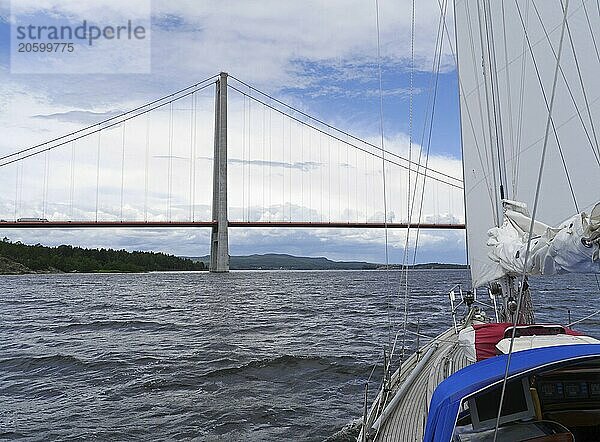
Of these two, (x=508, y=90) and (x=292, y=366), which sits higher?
(x=508, y=90)

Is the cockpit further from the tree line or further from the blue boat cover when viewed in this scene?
the tree line

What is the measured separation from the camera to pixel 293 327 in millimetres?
17922

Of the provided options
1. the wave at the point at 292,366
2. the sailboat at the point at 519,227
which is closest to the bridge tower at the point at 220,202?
the wave at the point at 292,366

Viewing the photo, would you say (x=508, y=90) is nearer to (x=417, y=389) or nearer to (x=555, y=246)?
(x=417, y=389)

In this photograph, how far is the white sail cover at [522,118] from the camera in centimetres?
460

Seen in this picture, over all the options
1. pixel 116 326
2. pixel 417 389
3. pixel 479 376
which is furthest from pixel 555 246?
pixel 116 326

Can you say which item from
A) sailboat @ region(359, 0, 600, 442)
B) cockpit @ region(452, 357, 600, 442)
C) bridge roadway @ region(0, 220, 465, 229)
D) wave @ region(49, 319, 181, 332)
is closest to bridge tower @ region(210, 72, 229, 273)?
bridge roadway @ region(0, 220, 465, 229)

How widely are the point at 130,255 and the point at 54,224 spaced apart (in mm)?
40162

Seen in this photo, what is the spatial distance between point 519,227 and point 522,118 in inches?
60.7

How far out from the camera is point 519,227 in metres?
4.41

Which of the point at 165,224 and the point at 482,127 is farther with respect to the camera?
the point at 165,224

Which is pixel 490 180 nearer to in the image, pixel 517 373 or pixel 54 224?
pixel 517 373

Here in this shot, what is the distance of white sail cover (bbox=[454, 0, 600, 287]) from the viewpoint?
4598 mm

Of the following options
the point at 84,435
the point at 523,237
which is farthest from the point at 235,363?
the point at 523,237
